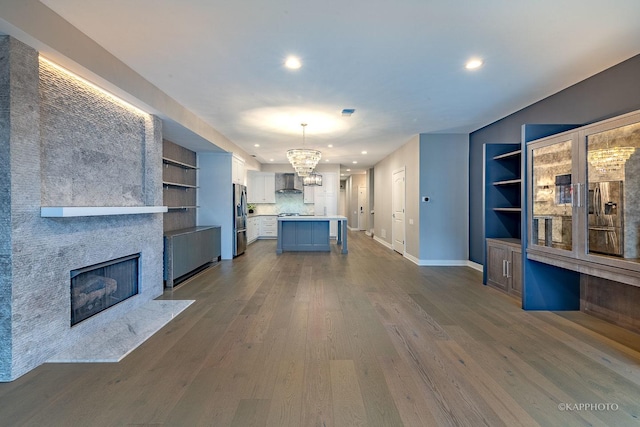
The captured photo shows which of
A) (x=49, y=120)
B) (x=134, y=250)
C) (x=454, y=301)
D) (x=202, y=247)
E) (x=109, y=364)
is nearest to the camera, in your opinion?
(x=109, y=364)

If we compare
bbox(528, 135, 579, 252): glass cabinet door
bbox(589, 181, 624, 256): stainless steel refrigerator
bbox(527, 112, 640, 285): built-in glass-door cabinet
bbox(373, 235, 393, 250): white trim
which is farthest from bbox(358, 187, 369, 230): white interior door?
bbox(589, 181, 624, 256): stainless steel refrigerator

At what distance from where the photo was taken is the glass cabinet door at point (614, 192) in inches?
106

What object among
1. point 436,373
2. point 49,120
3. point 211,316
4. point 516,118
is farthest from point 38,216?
point 516,118

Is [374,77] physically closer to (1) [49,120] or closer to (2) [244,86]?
(2) [244,86]

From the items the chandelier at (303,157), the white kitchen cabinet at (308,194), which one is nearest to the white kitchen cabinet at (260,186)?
the white kitchen cabinet at (308,194)

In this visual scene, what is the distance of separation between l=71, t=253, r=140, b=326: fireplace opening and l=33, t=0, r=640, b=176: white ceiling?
2.22 m

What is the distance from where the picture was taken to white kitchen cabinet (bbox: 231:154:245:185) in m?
6.89

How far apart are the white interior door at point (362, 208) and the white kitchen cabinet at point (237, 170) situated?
7.02 m

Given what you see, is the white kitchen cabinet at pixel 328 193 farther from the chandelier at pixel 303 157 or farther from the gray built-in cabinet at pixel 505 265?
the gray built-in cabinet at pixel 505 265

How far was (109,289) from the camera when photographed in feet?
10.9

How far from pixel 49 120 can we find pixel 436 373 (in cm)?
391

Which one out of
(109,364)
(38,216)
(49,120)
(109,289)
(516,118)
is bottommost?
(109,364)

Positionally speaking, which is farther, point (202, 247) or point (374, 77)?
point (202, 247)

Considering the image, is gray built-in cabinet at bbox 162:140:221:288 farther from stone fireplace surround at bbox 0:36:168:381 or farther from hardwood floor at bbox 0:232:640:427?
hardwood floor at bbox 0:232:640:427
